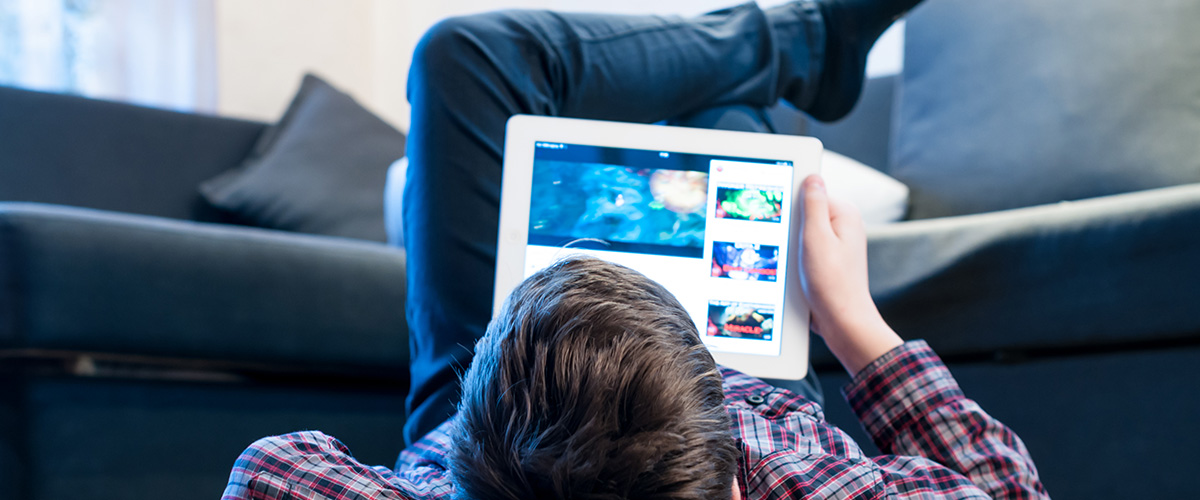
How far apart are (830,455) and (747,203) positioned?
0.25 metres

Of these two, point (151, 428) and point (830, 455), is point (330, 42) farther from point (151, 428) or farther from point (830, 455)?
point (830, 455)

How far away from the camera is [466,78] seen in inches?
29.3

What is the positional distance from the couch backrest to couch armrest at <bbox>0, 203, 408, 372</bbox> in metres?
0.63

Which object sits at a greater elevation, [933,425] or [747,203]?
[747,203]

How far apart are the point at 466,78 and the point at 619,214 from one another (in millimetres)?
224

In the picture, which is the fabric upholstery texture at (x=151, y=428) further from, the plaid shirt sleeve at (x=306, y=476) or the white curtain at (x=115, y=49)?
the white curtain at (x=115, y=49)

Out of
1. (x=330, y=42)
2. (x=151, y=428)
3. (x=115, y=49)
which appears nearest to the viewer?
(x=151, y=428)

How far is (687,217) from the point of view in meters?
0.67

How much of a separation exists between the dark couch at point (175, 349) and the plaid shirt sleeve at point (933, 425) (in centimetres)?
62

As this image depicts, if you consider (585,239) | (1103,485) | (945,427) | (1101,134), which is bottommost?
(1103,485)

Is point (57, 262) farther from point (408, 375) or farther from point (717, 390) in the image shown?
point (717, 390)

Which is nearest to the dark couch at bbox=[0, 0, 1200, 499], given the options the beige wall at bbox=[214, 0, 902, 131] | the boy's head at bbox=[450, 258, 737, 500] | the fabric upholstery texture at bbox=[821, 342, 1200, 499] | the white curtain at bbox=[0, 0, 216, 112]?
the fabric upholstery texture at bbox=[821, 342, 1200, 499]

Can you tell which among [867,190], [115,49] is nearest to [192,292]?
[867,190]

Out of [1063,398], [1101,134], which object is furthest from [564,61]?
[1101,134]
